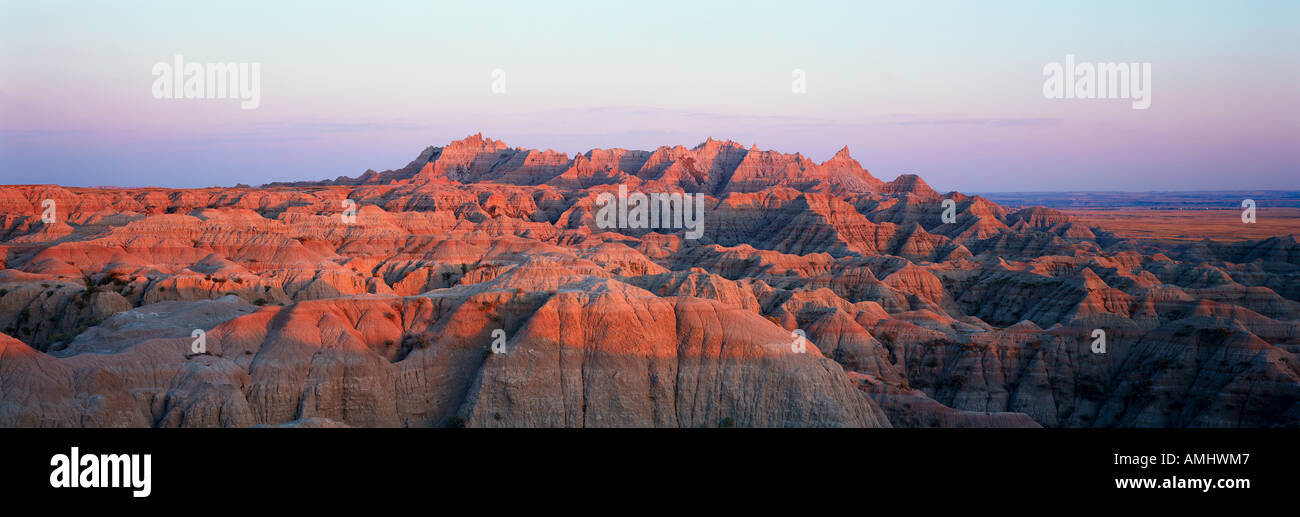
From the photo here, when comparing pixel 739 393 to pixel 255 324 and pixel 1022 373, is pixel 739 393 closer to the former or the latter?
pixel 255 324

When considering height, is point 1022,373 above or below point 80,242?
below

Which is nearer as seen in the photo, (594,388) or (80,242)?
(594,388)

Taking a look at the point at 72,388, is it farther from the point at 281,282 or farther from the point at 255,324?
the point at 281,282

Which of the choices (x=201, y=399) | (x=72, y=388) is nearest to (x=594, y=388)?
(x=201, y=399)

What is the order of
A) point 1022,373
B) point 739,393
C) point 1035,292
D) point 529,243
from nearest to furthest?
1. point 739,393
2. point 1022,373
3. point 1035,292
4. point 529,243

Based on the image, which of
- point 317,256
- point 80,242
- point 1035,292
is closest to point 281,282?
point 317,256
